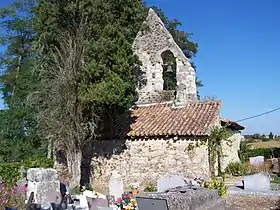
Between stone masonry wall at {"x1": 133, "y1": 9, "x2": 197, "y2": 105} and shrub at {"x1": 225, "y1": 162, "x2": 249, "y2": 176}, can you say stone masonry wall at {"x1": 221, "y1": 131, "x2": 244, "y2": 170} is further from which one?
stone masonry wall at {"x1": 133, "y1": 9, "x2": 197, "y2": 105}

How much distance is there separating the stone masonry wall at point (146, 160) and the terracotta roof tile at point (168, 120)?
0.51 meters

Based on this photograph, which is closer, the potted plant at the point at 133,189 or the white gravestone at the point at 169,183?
the white gravestone at the point at 169,183

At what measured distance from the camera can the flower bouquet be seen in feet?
37.0

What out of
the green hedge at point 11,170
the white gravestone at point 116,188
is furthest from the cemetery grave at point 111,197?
the green hedge at point 11,170

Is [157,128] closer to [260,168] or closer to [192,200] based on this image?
[260,168]

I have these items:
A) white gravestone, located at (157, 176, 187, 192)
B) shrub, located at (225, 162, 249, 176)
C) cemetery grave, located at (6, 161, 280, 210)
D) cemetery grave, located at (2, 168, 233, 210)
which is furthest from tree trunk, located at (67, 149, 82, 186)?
shrub, located at (225, 162, 249, 176)

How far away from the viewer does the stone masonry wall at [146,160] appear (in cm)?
1667

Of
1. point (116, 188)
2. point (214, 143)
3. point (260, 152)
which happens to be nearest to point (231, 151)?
point (214, 143)

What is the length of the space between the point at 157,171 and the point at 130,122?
325 centimetres

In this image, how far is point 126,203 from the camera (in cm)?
1186

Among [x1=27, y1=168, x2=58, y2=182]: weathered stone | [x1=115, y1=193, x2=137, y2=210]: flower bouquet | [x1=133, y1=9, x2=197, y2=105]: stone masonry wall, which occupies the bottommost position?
[x1=115, y1=193, x2=137, y2=210]: flower bouquet

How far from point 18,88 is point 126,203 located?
17.2 metres

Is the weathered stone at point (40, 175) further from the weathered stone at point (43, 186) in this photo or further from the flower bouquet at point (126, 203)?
the flower bouquet at point (126, 203)

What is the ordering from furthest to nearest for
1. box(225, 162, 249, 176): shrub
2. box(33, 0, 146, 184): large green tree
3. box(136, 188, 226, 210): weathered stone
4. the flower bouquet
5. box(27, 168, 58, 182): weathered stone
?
1. box(225, 162, 249, 176): shrub
2. box(33, 0, 146, 184): large green tree
3. box(27, 168, 58, 182): weathered stone
4. the flower bouquet
5. box(136, 188, 226, 210): weathered stone
